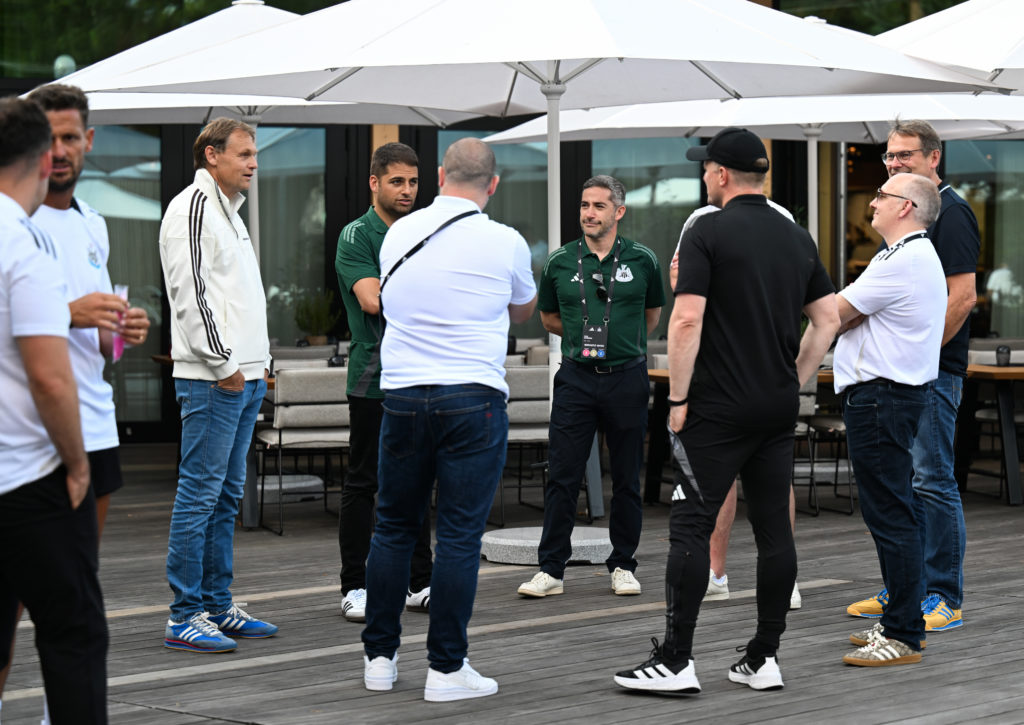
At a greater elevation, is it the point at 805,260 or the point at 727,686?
the point at 805,260

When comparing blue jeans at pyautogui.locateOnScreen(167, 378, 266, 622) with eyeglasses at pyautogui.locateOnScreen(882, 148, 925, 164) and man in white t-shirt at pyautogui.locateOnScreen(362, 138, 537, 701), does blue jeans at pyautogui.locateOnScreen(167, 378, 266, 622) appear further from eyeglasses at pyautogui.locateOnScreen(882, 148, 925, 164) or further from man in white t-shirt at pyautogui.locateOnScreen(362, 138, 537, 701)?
eyeglasses at pyautogui.locateOnScreen(882, 148, 925, 164)

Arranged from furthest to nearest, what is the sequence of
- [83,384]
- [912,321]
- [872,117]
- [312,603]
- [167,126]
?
[167,126]
[872,117]
[312,603]
[912,321]
[83,384]

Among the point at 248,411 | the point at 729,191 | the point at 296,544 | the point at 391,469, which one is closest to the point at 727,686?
the point at 391,469

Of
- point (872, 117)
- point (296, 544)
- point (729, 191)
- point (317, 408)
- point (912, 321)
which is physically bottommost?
point (296, 544)

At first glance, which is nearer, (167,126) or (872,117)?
(872,117)

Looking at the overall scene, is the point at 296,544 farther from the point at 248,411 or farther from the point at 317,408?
the point at 248,411

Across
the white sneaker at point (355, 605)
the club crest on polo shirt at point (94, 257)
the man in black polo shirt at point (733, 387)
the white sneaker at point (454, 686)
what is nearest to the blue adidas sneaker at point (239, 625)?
the white sneaker at point (355, 605)

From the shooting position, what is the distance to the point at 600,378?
666cm

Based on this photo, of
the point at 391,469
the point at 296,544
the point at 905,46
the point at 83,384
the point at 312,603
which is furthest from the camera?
the point at 296,544

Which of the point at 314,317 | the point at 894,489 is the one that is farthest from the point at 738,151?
the point at 314,317

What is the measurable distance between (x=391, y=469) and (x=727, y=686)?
4.55 feet

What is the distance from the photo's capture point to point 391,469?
4.74 metres

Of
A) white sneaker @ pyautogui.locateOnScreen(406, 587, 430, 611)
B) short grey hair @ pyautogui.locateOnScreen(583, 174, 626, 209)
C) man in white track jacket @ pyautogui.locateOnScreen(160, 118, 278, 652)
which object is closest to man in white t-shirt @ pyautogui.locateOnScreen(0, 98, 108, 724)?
man in white track jacket @ pyautogui.locateOnScreen(160, 118, 278, 652)

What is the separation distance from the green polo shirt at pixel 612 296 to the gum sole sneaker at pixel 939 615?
1.77 metres
